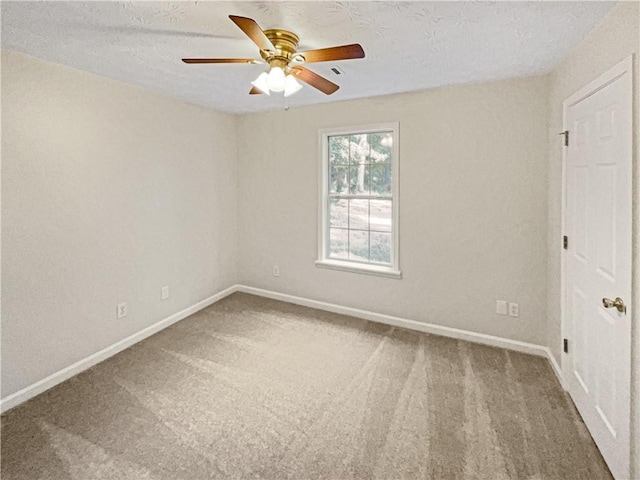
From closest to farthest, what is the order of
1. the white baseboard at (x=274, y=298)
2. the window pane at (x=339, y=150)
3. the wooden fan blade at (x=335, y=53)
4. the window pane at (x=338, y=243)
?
the wooden fan blade at (x=335, y=53) < the white baseboard at (x=274, y=298) < the window pane at (x=339, y=150) < the window pane at (x=338, y=243)

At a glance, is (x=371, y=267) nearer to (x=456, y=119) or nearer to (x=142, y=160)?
(x=456, y=119)

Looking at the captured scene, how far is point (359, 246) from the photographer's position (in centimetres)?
382

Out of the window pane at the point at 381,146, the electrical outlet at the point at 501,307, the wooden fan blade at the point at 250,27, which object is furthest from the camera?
the window pane at the point at 381,146

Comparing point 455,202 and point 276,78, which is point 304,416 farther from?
point 455,202

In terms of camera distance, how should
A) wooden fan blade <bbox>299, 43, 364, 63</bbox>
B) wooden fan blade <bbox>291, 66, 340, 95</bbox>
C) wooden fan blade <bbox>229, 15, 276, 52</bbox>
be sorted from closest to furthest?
wooden fan blade <bbox>229, 15, 276, 52</bbox> < wooden fan blade <bbox>299, 43, 364, 63</bbox> < wooden fan blade <bbox>291, 66, 340, 95</bbox>

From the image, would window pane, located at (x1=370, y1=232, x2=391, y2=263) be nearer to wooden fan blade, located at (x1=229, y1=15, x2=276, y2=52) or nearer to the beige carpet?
the beige carpet

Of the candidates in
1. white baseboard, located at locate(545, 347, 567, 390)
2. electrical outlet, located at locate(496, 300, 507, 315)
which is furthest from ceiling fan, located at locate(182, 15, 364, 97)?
white baseboard, located at locate(545, 347, 567, 390)

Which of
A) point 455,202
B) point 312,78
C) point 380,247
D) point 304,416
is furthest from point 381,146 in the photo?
point 304,416

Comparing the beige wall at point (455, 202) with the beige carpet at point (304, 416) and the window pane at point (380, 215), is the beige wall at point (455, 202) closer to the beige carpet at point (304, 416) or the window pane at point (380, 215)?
the window pane at point (380, 215)

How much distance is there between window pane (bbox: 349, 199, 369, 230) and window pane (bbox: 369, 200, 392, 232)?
2.0 inches

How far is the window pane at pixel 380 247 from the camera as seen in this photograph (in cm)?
362

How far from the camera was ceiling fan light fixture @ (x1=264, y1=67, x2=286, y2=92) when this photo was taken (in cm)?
183

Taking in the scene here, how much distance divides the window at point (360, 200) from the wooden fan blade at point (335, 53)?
5.70ft

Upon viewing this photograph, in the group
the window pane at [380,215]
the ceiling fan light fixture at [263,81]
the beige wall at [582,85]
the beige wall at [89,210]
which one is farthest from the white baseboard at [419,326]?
the ceiling fan light fixture at [263,81]
